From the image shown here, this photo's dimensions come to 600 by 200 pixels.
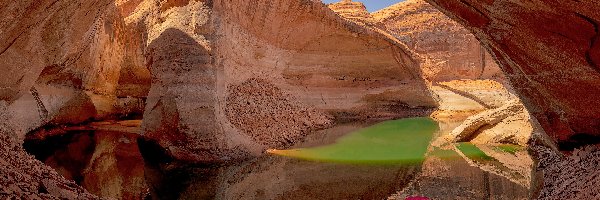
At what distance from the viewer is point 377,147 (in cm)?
702

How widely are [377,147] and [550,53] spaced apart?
413cm

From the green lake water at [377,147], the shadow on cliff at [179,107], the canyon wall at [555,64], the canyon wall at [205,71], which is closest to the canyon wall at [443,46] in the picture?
the canyon wall at [205,71]

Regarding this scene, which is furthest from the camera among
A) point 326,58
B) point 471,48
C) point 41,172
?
point 471,48

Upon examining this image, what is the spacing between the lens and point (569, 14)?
2566mm

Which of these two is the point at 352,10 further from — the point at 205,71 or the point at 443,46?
the point at 205,71

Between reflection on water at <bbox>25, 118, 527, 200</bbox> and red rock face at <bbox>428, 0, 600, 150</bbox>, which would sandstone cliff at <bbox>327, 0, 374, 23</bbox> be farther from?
red rock face at <bbox>428, 0, 600, 150</bbox>

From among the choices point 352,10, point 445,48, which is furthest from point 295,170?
point 445,48

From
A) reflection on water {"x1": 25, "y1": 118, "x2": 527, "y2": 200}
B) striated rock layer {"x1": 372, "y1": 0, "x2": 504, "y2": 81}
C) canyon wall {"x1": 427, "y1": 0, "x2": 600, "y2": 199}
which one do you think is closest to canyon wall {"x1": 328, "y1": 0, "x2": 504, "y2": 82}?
striated rock layer {"x1": 372, "y1": 0, "x2": 504, "y2": 81}

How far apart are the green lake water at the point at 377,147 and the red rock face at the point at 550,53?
2389 millimetres

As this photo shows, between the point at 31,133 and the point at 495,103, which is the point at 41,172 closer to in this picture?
the point at 31,133

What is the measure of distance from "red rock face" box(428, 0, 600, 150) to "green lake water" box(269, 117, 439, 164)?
2389mm

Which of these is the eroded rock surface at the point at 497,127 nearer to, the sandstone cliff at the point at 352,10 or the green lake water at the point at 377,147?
the green lake water at the point at 377,147

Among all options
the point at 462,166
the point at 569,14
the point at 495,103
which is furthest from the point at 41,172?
the point at 495,103

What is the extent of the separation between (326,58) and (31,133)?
5.74 metres
